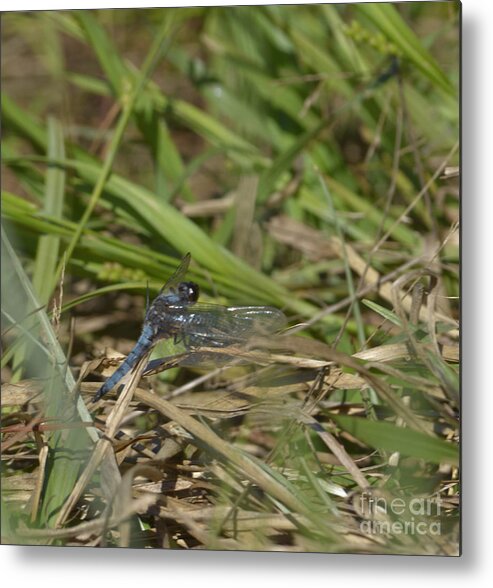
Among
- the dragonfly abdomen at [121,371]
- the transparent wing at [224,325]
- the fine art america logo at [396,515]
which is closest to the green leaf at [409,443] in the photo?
the fine art america logo at [396,515]

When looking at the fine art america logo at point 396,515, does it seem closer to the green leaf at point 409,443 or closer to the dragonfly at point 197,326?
the green leaf at point 409,443

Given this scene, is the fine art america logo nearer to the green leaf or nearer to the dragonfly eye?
the green leaf

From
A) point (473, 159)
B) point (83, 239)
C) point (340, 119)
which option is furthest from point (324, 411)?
point (340, 119)

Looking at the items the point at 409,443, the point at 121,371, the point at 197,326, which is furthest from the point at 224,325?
the point at 409,443

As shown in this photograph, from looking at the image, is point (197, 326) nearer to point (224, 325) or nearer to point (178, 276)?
point (224, 325)

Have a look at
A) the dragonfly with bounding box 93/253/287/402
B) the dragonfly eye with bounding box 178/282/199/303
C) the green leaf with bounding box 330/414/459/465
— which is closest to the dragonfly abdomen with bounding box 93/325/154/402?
the dragonfly with bounding box 93/253/287/402
